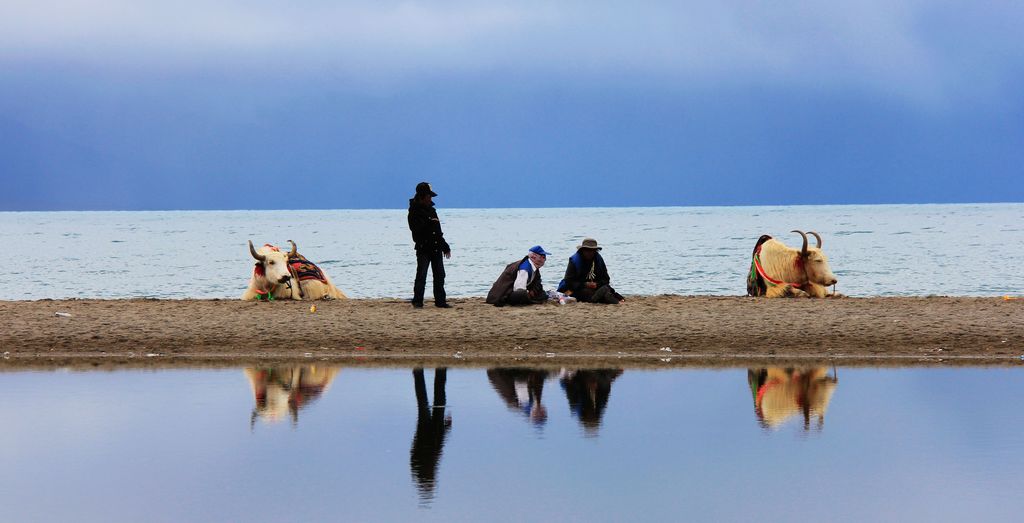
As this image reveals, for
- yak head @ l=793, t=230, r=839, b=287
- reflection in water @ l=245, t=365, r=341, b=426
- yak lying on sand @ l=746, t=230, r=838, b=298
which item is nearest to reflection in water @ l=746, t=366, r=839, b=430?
reflection in water @ l=245, t=365, r=341, b=426

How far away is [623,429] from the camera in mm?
9125

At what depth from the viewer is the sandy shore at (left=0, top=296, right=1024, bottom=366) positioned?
45.6ft

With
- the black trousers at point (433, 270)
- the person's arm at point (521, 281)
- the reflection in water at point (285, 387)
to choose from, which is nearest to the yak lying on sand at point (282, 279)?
the black trousers at point (433, 270)

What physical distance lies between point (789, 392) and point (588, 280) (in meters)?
7.45

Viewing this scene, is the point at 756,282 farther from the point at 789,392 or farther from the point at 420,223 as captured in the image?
the point at 789,392

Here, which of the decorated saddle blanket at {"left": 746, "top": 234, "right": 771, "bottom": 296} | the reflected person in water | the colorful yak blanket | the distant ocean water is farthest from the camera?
the distant ocean water

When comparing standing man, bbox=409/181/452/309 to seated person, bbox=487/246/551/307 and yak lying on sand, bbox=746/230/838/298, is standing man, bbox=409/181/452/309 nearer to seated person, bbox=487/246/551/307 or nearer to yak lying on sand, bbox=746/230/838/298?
seated person, bbox=487/246/551/307

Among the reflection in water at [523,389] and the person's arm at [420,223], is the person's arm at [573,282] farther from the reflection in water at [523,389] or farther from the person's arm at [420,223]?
the reflection in water at [523,389]

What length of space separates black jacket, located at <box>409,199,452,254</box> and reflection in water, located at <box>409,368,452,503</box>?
4.97 m

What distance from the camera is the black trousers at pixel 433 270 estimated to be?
1691cm

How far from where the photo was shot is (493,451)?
833 centimetres

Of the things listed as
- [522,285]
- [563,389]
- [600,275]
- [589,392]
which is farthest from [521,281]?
[589,392]

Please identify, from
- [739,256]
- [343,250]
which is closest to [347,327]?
[739,256]

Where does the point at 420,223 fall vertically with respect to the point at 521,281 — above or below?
above
